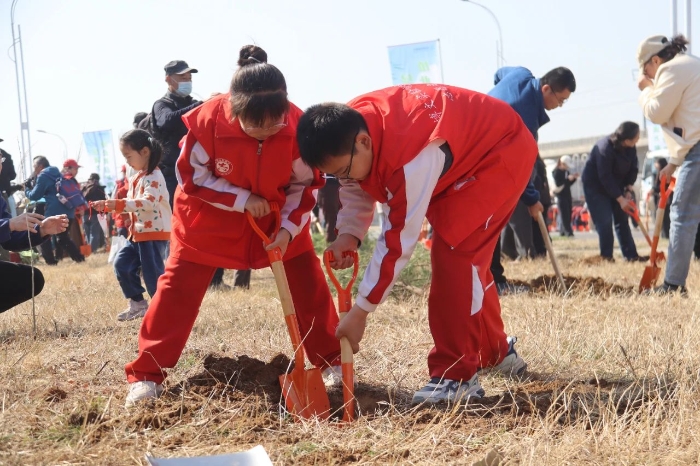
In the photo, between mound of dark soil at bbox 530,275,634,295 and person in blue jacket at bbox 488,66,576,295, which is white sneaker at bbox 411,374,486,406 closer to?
person in blue jacket at bbox 488,66,576,295

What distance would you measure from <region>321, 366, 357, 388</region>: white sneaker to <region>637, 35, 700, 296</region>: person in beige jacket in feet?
10.6

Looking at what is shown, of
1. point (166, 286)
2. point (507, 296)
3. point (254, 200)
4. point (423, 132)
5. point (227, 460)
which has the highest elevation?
point (423, 132)

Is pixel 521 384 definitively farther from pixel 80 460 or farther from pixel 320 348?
pixel 80 460

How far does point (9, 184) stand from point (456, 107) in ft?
26.7

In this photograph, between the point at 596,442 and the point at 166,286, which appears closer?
the point at 596,442

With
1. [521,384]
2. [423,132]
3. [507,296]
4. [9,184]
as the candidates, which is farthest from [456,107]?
[9,184]

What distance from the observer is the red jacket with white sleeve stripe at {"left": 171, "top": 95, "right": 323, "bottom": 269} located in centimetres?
350

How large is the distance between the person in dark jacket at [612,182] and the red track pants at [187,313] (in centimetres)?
620

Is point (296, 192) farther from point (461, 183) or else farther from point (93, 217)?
point (93, 217)

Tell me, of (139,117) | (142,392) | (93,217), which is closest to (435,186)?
(142,392)

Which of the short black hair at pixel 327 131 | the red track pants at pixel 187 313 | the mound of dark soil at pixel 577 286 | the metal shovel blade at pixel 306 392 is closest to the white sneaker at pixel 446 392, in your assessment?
the metal shovel blade at pixel 306 392

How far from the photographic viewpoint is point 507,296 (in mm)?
6207

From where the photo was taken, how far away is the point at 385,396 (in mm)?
3537

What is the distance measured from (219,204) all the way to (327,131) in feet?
2.63
